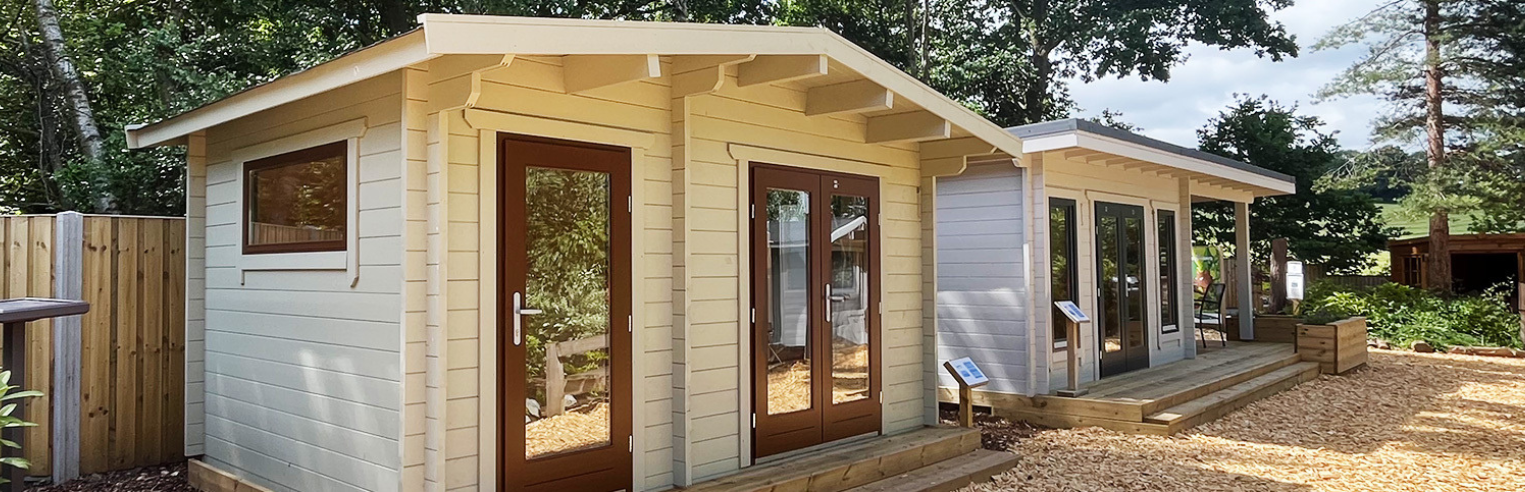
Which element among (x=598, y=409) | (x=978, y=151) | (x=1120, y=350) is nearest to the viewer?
(x=598, y=409)

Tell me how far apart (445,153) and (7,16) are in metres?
8.99

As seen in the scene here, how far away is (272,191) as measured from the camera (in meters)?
4.23

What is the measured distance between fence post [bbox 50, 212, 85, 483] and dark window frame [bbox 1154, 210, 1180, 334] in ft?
27.0

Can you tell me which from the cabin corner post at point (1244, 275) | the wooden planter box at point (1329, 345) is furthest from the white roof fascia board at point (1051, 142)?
the cabin corner post at point (1244, 275)

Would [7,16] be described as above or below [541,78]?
above

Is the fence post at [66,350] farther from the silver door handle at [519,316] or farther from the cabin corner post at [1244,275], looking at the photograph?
the cabin corner post at [1244,275]

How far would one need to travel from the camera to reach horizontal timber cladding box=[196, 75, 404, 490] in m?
3.55

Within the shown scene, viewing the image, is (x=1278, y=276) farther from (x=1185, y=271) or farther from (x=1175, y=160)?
(x=1175, y=160)

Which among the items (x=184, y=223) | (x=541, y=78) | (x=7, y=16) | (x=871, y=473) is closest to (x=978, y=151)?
(x=871, y=473)

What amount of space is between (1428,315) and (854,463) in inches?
452

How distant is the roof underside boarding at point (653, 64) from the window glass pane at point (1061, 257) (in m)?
2.06

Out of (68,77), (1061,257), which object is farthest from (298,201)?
(68,77)

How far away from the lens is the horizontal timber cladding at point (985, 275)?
7.04 metres

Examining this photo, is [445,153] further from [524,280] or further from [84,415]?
[84,415]
